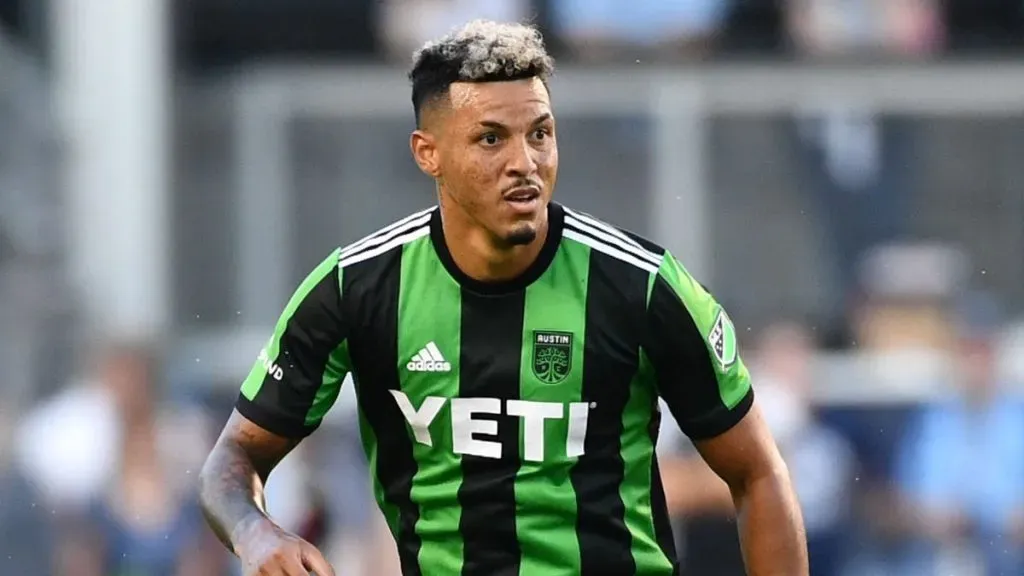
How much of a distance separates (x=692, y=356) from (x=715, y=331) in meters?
0.08

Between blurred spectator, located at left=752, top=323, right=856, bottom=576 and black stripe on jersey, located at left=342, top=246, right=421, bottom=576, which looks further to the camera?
blurred spectator, located at left=752, top=323, right=856, bottom=576

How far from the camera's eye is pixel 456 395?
177 inches

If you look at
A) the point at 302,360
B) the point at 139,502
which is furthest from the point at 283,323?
the point at 139,502

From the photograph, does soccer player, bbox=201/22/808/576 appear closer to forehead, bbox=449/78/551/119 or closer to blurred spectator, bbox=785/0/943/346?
forehead, bbox=449/78/551/119

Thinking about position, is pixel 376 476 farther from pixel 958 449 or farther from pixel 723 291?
pixel 723 291

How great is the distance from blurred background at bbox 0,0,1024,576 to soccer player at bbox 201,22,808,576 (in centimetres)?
396

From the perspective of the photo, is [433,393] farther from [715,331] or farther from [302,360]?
[715,331]

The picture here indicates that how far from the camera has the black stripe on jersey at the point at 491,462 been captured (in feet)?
14.7

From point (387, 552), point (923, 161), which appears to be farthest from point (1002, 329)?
point (387, 552)

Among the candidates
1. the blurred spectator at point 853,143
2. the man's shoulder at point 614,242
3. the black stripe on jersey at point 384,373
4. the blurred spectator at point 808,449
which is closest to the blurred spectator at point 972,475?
the blurred spectator at point 808,449

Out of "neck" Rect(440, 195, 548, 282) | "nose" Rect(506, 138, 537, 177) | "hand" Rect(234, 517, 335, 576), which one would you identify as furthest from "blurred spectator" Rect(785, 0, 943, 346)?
"hand" Rect(234, 517, 335, 576)

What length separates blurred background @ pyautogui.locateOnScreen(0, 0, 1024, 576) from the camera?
28.5 ft

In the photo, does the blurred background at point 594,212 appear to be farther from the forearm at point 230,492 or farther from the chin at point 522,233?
the chin at point 522,233

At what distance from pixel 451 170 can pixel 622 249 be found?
0.40 meters
